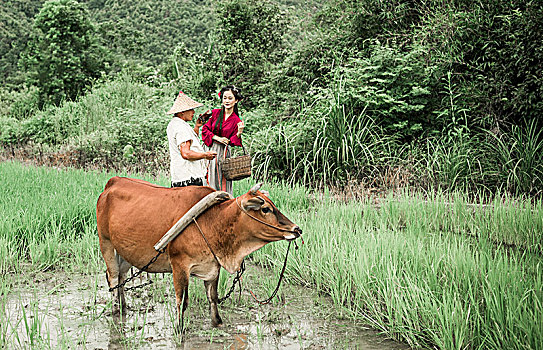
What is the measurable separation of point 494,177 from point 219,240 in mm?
5372

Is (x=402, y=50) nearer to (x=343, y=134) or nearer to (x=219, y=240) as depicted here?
(x=343, y=134)

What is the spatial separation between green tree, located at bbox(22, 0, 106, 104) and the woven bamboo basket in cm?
1655

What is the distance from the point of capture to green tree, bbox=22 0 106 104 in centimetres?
1952

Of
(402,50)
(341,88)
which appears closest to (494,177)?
(341,88)

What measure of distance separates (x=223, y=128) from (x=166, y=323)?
71.6 inches

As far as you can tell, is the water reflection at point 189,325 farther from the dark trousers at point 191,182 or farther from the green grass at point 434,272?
the dark trousers at point 191,182

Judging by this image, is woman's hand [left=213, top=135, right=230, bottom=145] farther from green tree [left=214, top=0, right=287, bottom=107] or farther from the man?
green tree [left=214, top=0, right=287, bottom=107]

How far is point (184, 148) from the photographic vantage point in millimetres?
3775

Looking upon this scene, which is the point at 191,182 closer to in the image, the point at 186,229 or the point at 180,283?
the point at 186,229

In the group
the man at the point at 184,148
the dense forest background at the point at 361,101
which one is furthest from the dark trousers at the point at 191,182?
the dense forest background at the point at 361,101

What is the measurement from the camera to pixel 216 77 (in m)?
12.5

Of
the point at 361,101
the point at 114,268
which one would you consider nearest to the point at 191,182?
the point at 114,268

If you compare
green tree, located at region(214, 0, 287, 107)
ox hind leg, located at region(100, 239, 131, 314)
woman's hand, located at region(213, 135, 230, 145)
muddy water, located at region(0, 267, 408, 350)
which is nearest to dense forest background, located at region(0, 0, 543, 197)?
green tree, located at region(214, 0, 287, 107)

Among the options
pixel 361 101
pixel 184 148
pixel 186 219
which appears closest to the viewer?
pixel 186 219
